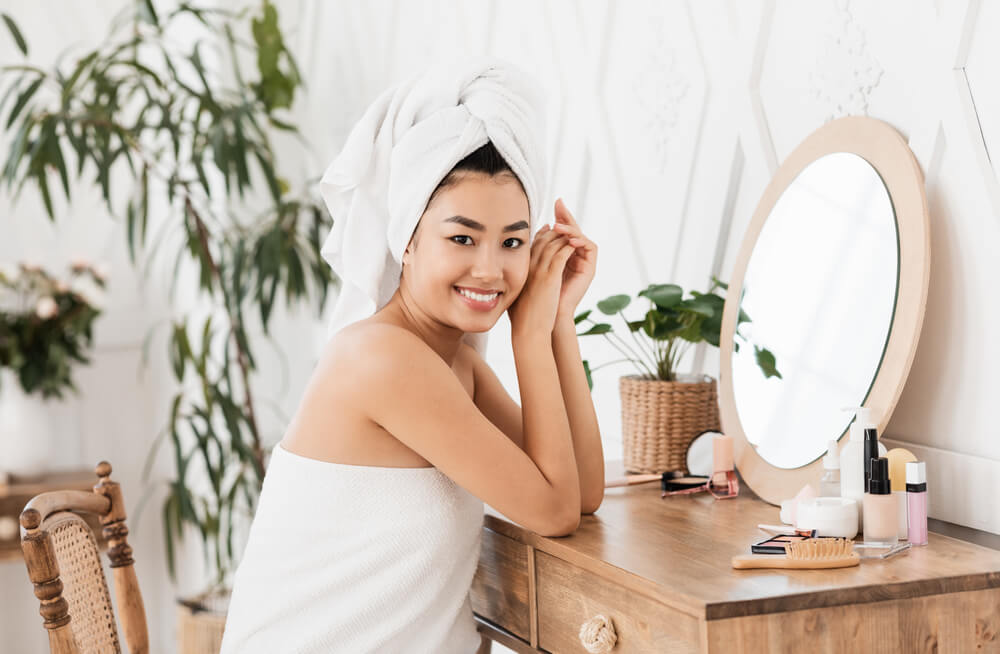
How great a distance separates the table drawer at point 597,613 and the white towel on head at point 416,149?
0.48 meters

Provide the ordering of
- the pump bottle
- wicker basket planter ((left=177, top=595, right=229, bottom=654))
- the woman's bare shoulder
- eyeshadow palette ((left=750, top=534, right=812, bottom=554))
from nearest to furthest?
eyeshadow palette ((left=750, top=534, right=812, bottom=554)), the pump bottle, the woman's bare shoulder, wicker basket planter ((left=177, top=595, right=229, bottom=654))

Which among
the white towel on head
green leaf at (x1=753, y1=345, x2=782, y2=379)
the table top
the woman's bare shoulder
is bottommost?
the table top

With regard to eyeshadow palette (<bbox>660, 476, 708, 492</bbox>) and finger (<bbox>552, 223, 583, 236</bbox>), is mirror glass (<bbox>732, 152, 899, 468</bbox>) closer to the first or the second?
eyeshadow palette (<bbox>660, 476, 708, 492</bbox>)

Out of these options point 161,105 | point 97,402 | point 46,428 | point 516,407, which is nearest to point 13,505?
point 46,428

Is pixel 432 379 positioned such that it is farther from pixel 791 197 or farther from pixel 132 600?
pixel 132 600

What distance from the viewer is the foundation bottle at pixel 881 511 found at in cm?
129

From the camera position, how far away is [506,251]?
1546 mm

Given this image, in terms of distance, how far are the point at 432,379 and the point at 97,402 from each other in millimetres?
2682

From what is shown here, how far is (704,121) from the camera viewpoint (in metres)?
1.94

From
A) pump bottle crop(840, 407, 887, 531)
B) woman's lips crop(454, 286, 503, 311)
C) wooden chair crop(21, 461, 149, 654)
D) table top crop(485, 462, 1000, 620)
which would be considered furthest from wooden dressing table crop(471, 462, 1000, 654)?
wooden chair crop(21, 461, 149, 654)

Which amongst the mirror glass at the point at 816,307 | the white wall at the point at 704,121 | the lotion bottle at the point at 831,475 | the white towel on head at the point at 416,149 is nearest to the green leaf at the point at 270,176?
the white wall at the point at 704,121

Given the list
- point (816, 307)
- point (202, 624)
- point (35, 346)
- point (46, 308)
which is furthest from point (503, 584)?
point (35, 346)

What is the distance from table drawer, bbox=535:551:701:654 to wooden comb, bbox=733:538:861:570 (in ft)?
0.37

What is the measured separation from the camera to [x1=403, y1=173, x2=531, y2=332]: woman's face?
1487 millimetres
